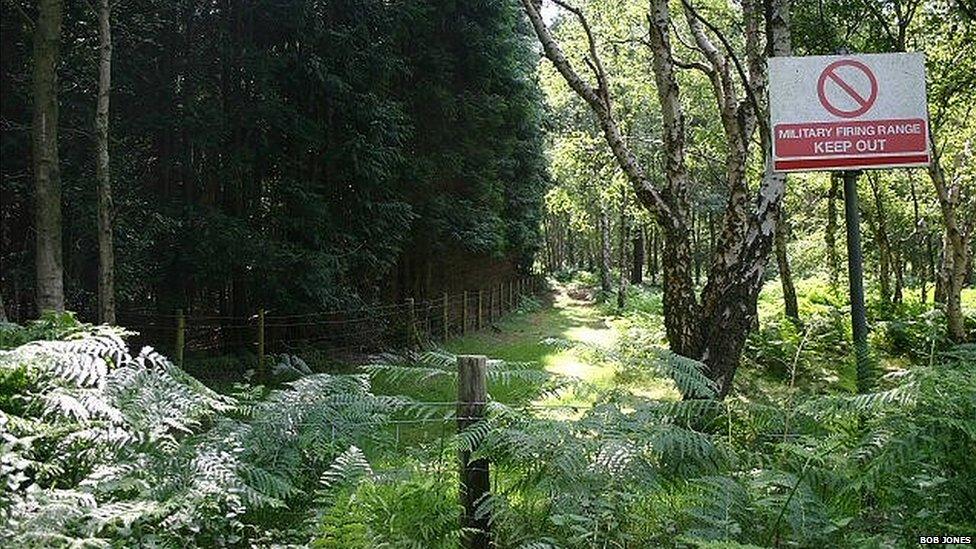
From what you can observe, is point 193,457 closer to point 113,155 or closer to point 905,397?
point 905,397

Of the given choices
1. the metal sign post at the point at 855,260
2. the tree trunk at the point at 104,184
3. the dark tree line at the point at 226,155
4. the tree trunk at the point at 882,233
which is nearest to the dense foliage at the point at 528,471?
the metal sign post at the point at 855,260

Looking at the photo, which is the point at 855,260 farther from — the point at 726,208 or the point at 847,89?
the point at 726,208

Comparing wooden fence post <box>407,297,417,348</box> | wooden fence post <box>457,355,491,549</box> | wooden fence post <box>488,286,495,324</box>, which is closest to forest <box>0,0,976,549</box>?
wooden fence post <box>457,355,491,549</box>

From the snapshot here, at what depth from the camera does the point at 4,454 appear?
2.58 metres

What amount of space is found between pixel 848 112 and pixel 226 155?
32.7 ft

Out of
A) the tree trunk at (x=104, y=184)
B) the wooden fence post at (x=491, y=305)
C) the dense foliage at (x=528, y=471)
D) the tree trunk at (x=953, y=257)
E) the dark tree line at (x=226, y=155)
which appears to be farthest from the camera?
the wooden fence post at (x=491, y=305)

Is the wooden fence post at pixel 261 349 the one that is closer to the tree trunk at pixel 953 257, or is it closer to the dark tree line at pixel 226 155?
Answer: the dark tree line at pixel 226 155

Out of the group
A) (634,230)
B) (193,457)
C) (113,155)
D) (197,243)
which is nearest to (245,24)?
(113,155)

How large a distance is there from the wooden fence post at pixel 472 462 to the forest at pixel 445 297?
0.01m

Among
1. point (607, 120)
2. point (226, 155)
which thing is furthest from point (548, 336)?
point (607, 120)

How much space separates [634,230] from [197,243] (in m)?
27.0

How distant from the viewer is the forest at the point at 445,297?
116 inches

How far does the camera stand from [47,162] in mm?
8156

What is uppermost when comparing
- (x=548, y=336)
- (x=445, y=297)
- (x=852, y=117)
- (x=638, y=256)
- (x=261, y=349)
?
(x=852, y=117)
